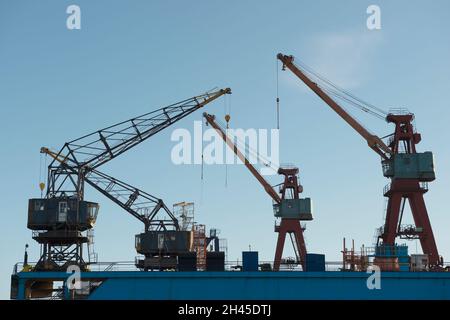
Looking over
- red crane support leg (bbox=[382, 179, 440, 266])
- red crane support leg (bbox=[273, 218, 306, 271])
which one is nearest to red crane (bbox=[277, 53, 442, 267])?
red crane support leg (bbox=[382, 179, 440, 266])

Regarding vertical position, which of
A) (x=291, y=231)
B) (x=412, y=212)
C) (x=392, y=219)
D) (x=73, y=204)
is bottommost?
(x=291, y=231)

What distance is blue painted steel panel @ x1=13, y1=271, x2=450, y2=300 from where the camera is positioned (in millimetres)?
48031

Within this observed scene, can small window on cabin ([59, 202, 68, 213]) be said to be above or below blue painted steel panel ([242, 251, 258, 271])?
above


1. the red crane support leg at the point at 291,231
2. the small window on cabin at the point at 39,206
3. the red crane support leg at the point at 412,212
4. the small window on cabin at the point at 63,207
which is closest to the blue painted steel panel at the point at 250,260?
the red crane support leg at the point at 412,212

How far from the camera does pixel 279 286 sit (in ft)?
158

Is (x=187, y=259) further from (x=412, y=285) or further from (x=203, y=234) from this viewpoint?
(x=203, y=234)

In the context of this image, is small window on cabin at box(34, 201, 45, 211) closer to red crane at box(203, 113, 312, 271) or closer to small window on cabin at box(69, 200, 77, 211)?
small window on cabin at box(69, 200, 77, 211)

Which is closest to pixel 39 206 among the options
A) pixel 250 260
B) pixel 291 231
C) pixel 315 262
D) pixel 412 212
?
pixel 250 260

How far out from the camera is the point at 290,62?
80.4 m

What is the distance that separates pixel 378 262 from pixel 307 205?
160 feet

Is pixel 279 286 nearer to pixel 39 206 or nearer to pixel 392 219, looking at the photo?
pixel 392 219

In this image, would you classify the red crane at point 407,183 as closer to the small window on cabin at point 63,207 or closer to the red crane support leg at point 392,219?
the red crane support leg at point 392,219
